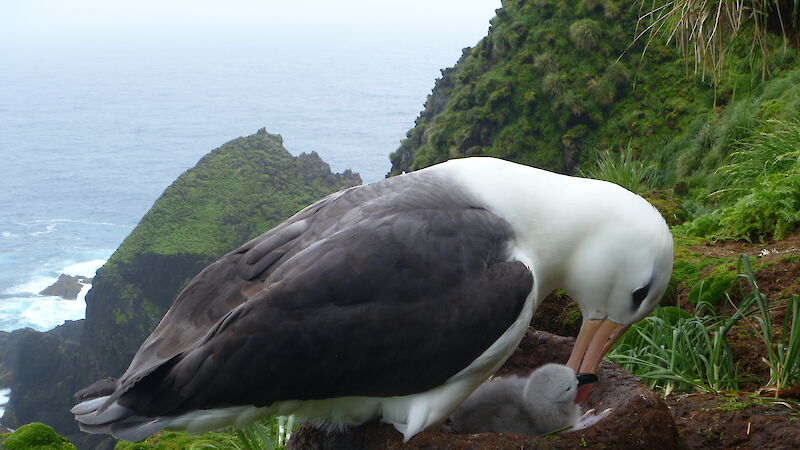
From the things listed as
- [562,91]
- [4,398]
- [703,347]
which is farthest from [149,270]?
[703,347]

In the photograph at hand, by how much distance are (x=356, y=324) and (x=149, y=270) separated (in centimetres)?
3687

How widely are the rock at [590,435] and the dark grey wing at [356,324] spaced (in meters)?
0.24

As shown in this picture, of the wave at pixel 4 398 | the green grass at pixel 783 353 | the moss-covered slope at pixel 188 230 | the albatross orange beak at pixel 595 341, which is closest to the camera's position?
the albatross orange beak at pixel 595 341

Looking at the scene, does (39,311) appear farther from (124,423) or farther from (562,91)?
(124,423)

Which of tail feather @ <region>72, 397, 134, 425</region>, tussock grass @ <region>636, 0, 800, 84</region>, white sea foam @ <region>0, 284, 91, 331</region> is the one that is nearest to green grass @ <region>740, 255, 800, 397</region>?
tussock grass @ <region>636, 0, 800, 84</region>

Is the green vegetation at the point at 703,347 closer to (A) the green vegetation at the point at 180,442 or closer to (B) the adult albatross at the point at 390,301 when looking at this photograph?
(B) the adult albatross at the point at 390,301

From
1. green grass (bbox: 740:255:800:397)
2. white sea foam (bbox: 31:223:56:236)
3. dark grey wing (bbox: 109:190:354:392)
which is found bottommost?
green grass (bbox: 740:255:800:397)

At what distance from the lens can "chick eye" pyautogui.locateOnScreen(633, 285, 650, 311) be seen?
3465 mm

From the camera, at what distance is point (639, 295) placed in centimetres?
350

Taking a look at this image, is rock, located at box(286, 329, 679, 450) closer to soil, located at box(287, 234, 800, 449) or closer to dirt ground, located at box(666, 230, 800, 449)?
soil, located at box(287, 234, 800, 449)

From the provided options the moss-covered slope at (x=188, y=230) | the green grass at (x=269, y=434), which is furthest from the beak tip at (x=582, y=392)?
the moss-covered slope at (x=188, y=230)

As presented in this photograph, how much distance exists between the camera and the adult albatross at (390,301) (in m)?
3.11

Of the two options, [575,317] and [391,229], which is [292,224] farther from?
[575,317]

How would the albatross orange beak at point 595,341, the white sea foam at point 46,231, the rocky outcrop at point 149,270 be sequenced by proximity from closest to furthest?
the albatross orange beak at point 595,341 → the rocky outcrop at point 149,270 → the white sea foam at point 46,231
